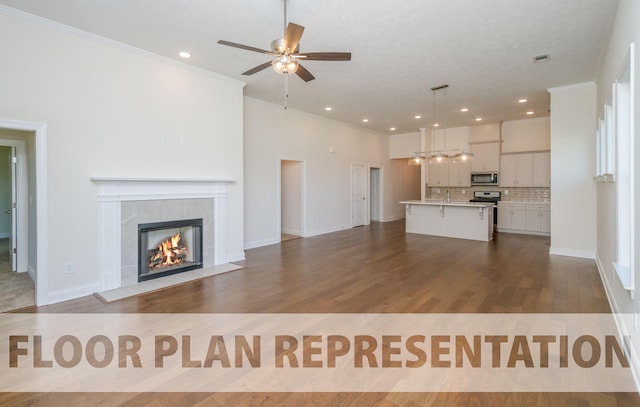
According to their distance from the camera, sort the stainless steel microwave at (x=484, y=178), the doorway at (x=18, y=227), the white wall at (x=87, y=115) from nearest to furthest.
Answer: the white wall at (x=87, y=115) < the doorway at (x=18, y=227) < the stainless steel microwave at (x=484, y=178)

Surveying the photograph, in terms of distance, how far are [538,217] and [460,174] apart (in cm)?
240

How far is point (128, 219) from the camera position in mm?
4023

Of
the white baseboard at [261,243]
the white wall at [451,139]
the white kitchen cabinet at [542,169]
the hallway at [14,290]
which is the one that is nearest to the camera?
the hallway at [14,290]

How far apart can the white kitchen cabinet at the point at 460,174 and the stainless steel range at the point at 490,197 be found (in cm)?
41

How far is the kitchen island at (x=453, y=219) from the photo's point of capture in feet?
23.2

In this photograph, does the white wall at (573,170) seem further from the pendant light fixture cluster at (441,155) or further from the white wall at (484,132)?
the white wall at (484,132)

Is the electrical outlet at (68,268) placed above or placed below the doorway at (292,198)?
below

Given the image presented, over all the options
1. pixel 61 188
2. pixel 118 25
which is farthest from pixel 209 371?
pixel 118 25

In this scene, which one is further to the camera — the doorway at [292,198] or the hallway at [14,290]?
the doorway at [292,198]

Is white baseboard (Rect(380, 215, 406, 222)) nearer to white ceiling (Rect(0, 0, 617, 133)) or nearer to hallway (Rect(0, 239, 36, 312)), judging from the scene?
white ceiling (Rect(0, 0, 617, 133))

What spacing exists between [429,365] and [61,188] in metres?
4.31

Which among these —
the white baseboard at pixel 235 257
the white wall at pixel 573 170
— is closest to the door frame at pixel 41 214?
the white baseboard at pixel 235 257

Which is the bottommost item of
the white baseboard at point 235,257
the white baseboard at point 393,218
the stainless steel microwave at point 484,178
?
the white baseboard at point 235,257

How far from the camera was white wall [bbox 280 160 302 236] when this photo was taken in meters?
7.84
